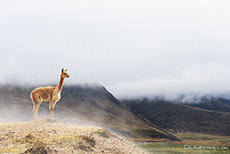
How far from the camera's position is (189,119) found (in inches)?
6388

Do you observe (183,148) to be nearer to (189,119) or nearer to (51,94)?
(51,94)

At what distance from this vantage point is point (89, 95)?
322ft

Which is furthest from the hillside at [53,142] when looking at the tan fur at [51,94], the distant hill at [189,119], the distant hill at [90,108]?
the distant hill at [189,119]

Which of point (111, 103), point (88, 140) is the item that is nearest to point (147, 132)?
point (111, 103)

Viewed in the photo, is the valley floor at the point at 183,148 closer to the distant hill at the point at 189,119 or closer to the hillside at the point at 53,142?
the hillside at the point at 53,142

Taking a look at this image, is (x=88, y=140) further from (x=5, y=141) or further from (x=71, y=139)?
(x=5, y=141)

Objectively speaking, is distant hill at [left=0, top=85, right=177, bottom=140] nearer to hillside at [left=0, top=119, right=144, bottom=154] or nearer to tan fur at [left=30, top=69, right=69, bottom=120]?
tan fur at [left=30, top=69, right=69, bottom=120]

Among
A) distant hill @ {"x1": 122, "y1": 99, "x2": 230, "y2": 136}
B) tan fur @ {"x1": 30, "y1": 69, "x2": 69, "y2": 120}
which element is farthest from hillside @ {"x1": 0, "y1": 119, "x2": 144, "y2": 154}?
distant hill @ {"x1": 122, "y1": 99, "x2": 230, "y2": 136}

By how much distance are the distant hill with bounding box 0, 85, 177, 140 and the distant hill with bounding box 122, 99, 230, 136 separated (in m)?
52.6

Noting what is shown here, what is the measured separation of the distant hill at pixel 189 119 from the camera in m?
143

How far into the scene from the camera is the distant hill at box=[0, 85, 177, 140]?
67.9 metres

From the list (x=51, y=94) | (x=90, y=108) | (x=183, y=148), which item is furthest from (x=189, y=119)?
(x=51, y=94)

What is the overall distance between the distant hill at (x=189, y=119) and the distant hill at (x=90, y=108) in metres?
52.6

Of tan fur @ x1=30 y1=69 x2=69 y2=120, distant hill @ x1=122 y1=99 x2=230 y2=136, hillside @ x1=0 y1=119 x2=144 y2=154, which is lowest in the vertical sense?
distant hill @ x1=122 y1=99 x2=230 y2=136
